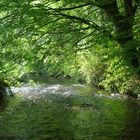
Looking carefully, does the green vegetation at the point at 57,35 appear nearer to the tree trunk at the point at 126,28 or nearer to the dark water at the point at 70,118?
the tree trunk at the point at 126,28

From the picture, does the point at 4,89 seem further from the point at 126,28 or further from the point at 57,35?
the point at 126,28

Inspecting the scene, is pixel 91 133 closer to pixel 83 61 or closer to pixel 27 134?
pixel 27 134

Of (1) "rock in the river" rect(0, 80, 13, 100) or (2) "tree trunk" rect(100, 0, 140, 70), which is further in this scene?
(1) "rock in the river" rect(0, 80, 13, 100)

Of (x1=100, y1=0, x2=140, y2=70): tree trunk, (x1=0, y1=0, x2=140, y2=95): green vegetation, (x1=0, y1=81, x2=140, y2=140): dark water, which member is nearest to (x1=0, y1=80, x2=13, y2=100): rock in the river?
(x1=0, y1=81, x2=140, y2=140): dark water

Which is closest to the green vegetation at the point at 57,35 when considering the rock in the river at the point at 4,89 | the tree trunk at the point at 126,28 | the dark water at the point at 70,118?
the tree trunk at the point at 126,28

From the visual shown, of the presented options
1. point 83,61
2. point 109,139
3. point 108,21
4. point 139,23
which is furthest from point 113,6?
point 83,61

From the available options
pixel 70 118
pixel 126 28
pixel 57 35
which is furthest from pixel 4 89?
pixel 126 28

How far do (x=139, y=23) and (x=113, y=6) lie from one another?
1.92m

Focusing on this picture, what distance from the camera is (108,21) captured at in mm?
13250

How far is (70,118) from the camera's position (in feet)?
77.7

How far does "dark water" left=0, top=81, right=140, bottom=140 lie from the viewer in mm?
19109

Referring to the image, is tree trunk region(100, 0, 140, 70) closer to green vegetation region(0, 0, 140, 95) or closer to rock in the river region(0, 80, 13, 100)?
green vegetation region(0, 0, 140, 95)

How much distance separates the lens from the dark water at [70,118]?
19109mm

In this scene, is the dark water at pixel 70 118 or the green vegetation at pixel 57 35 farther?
the dark water at pixel 70 118
